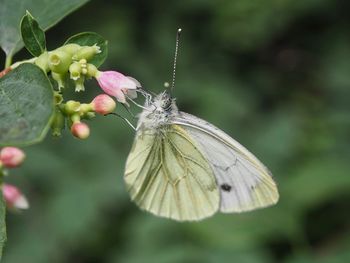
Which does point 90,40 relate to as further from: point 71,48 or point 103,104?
point 103,104

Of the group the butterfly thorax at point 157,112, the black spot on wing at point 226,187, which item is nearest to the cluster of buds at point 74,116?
the butterfly thorax at point 157,112

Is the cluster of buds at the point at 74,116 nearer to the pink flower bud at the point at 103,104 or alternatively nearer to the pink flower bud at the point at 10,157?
the pink flower bud at the point at 103,104

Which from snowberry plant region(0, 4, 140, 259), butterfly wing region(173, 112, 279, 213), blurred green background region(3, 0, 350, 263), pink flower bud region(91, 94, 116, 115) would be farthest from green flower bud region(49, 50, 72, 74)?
blurred green background region(3, 0, 350, 263)

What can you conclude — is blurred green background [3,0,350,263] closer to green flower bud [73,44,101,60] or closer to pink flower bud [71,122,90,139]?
pink flower bud [71,122,90,139]

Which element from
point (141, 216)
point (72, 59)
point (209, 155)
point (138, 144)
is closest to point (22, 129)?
point (72, 59)

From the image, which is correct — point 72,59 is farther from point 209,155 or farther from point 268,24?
point 268,24
